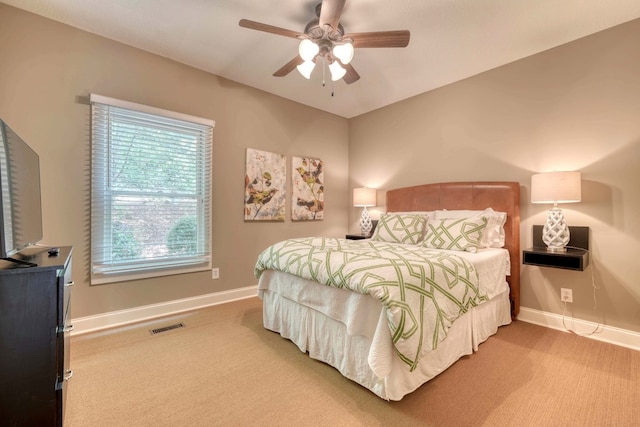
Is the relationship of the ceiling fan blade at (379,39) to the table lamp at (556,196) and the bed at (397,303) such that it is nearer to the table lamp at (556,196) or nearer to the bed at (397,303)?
the bed at (397,303)

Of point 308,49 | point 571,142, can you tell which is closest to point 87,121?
point 308,49

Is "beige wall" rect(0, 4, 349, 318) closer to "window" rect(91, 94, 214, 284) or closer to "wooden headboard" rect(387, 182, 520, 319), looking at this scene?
"window" rect(91, 94, 214, 284)

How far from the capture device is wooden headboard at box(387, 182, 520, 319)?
2.89 meters

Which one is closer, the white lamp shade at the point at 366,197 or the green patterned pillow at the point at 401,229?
the green patterned pillow at the point at 401,229

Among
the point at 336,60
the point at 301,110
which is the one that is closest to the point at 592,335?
the point at 336,60

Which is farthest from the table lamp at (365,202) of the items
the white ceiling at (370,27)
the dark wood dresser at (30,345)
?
the dark wood dresser at (30,345)

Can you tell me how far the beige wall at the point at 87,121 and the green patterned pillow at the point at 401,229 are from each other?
1.39 m

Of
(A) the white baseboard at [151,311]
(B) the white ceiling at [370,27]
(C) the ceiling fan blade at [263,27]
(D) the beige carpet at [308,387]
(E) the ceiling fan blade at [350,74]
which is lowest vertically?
(D) the beige carpet at [308,387]

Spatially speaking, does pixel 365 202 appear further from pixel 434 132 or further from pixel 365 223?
pixel 434 132

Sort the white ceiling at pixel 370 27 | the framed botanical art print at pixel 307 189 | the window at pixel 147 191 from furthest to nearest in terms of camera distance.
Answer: the framed botanical art print at pixel 307 189
the window at pixel 147 191
the white ceiling at pixel 370 27

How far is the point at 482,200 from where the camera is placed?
3113mm

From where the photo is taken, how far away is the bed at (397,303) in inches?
60.4

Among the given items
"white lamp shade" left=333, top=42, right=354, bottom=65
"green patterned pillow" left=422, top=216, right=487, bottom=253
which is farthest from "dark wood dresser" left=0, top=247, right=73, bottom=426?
"green patterned pillow" left=422, top=216, right=487, bottom=253

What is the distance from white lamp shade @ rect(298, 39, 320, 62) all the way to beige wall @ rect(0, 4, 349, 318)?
1643 millimetres
